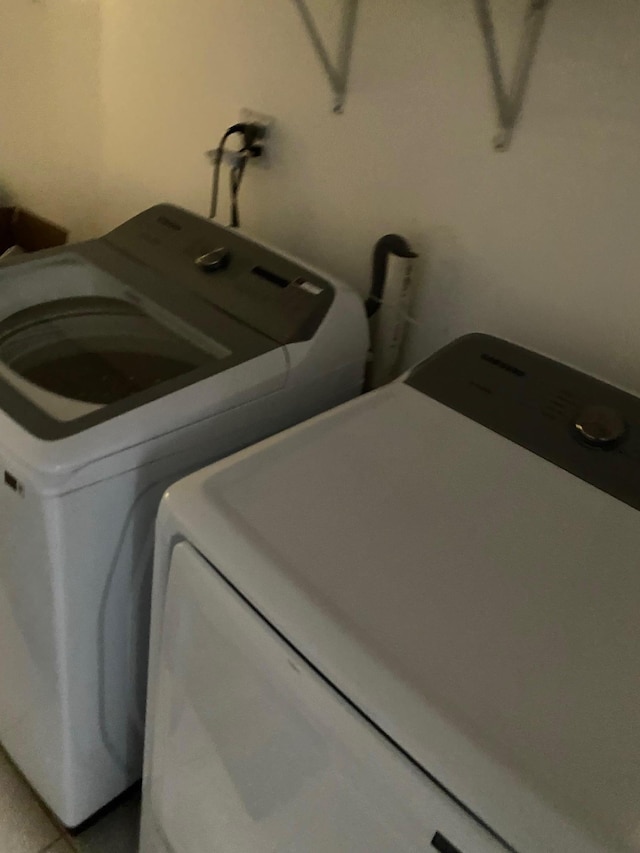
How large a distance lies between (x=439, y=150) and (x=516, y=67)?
0.18 meters

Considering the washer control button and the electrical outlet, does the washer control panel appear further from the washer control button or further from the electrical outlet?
the electrical outlet

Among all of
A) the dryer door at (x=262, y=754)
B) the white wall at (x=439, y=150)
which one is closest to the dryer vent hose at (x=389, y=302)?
the white wall at (x=439, y=150)

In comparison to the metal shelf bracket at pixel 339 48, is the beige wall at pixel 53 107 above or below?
below

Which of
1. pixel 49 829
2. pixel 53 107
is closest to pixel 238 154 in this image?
pixel 53 107

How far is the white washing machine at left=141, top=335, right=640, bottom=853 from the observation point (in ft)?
1.84

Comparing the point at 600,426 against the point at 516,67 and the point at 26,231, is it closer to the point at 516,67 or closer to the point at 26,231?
the point at 516,67

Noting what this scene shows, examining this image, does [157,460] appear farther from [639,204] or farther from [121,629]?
[639,204]

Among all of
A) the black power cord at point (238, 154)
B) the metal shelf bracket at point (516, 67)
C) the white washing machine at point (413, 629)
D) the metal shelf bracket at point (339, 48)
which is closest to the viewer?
the white washing machine at point (413, 629)

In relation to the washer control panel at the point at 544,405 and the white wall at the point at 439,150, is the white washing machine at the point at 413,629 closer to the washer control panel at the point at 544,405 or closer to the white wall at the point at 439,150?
the washer control panel at the point at 544,405

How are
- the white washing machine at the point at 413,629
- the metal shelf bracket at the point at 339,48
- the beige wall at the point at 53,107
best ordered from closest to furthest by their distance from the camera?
the white washing machine at the point at 413,629 → the metal shelf bracket at the point at 339,48 → the beige wall at the point at 53,107

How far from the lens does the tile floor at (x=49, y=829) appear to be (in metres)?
1.28

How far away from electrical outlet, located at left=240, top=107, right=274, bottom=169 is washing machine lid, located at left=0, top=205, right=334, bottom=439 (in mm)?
220

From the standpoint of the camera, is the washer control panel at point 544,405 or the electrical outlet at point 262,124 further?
the electrical outlet at point 262,124

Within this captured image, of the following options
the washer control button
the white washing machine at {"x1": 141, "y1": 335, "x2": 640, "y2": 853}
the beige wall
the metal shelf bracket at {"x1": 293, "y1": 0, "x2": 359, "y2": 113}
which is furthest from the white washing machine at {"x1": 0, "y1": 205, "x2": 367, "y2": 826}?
the beige wall
